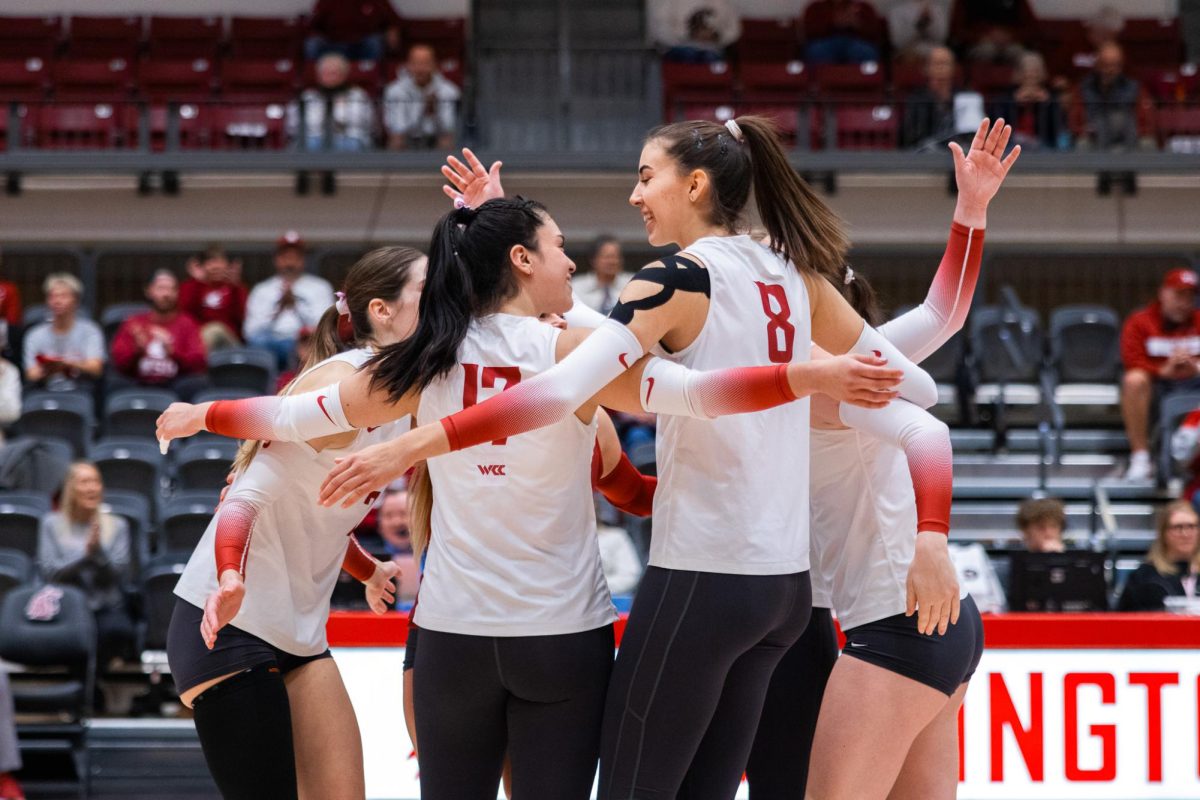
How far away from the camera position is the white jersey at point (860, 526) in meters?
3.29

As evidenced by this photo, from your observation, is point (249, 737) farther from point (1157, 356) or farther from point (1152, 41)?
point (1152, 41)

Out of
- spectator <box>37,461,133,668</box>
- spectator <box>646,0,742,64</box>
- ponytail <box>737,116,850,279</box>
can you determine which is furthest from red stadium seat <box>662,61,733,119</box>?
ponytail <box>737,116,850,279</box>

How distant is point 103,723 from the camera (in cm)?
735

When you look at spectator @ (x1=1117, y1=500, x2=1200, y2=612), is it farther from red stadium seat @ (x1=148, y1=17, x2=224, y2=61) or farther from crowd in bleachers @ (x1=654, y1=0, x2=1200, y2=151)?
red stadium seat @ (x1=148, y1=17, x2=224, y2=61)

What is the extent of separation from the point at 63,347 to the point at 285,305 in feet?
5.02

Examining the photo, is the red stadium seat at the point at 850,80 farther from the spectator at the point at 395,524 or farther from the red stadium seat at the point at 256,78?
the spectator at the point at 395,524

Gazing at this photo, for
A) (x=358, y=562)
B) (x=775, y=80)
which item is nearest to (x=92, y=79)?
(x=775, y=80)

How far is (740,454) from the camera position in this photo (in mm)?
2896

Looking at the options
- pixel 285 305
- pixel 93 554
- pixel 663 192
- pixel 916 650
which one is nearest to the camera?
pixel 663 192

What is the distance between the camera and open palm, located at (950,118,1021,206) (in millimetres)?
3477

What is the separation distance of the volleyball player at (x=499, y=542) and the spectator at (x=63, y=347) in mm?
7898

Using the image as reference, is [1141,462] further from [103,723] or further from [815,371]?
[815,371]

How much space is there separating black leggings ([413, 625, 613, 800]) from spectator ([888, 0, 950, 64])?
38.8 feet

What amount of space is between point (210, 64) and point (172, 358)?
4.26 metres
